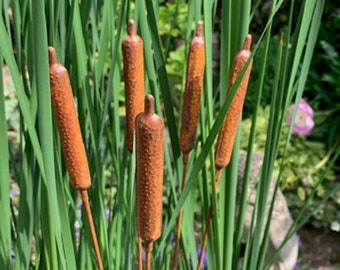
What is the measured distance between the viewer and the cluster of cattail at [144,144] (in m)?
0.62

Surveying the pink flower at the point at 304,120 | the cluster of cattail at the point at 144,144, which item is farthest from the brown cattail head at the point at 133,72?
the pink flower at the point at 304,120

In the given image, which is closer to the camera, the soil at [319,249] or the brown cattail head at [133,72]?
the brown cattail head at [133,72]

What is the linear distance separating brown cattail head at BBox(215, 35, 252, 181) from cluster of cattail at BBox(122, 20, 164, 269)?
94 mm

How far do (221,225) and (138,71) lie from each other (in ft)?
0.72

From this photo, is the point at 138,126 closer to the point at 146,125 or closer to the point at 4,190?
the point at 146,125

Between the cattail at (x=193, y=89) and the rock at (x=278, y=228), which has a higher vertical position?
the cattail at (x=193, y=89)

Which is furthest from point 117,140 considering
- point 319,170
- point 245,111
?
point 245,111

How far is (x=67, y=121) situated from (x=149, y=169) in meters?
0.10

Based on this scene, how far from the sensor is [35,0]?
0.60 m

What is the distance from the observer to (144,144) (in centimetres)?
62

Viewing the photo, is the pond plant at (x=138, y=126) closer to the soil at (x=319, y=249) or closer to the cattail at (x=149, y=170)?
the cattail at (x=149, y=170)

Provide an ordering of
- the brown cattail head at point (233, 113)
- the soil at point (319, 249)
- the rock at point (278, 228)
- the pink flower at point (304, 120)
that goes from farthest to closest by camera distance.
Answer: the pink flower at point (304, 120)
the soil at point (319, 249)
the rock at point (278, 228)
the brown cattail head at point (233, 113)

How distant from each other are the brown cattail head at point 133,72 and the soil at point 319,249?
5.43ft

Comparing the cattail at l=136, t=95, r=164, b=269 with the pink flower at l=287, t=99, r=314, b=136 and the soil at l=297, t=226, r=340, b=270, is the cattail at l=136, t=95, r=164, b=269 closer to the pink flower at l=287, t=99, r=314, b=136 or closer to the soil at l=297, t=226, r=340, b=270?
the soil at l=297, t=226, r=340, b=270
